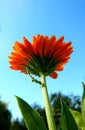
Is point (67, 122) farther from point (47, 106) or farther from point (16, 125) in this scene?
point (16, 125)

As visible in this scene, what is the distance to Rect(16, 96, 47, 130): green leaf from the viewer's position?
116 cm

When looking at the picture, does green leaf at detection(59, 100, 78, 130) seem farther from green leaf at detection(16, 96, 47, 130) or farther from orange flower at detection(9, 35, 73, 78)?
orange flower at detection(9, 35, 73, 78)

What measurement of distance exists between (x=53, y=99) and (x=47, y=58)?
143ft

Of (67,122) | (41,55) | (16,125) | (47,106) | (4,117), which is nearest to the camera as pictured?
(67,122)

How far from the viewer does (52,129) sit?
1.23 metres

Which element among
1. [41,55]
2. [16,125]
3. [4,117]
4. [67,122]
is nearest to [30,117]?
[67,122]

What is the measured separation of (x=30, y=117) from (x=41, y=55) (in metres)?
0.50

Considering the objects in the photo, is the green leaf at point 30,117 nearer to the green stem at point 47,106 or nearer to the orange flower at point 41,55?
the green stem at point 47,106

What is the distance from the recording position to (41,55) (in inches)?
64.2

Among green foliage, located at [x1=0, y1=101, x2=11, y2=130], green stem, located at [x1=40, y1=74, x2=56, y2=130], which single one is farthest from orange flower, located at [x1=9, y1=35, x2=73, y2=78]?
green foliage, located at [x1=0, y1=101, x2=11, y2=130]

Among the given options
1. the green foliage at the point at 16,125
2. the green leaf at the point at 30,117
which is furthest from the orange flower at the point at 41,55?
the green foliage at the point at 16,125

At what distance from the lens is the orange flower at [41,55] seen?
61.1 inches

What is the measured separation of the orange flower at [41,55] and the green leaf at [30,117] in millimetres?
347

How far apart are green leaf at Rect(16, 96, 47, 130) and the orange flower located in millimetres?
347
